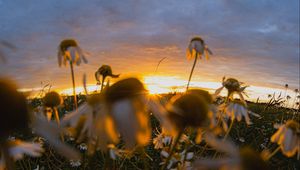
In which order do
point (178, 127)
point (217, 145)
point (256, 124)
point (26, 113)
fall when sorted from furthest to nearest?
point (256, 124) → point (178, 127) → point (217, 145) → point (26, 113)

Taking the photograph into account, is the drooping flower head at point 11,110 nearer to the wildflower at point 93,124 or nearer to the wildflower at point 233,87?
the wildflower at point 93,124

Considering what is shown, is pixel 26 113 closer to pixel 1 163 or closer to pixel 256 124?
pixel 1 163

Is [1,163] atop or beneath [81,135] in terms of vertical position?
beneath

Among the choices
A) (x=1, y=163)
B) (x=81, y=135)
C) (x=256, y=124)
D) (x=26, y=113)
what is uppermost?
(x=26, y=113)

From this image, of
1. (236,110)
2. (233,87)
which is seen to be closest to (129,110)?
(236,110)

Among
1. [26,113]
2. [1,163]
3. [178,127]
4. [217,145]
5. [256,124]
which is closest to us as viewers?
[26,113]

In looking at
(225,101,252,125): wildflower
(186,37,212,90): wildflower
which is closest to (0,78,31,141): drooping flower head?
(225,101,252,125): wildflower

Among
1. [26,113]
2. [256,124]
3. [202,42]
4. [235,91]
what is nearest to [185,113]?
[26,113]

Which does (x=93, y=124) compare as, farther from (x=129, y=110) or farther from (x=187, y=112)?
(x=187, y=112)
